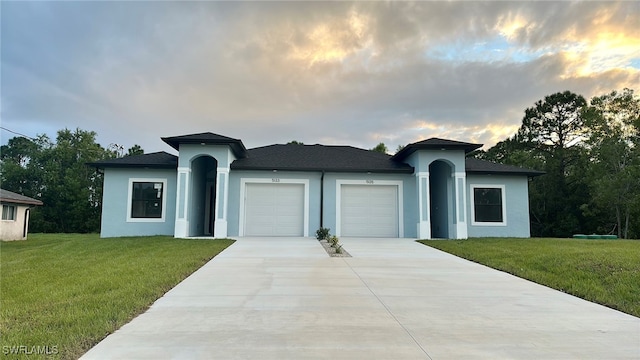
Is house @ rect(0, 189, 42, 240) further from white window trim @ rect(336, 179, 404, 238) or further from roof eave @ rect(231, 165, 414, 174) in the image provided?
white window trim @ rect(336, 179, 404, 238)

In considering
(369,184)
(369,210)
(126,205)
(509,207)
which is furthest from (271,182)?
(509,207)

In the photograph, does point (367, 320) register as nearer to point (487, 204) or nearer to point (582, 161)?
point (487, 204)

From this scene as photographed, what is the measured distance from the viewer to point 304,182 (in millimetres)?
16547

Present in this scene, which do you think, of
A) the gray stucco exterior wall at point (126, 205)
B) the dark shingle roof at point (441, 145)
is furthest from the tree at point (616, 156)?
the gray stucco exterior wall at point (126, 205)

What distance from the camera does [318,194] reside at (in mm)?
16531

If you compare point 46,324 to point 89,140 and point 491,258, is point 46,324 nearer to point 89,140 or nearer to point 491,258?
point 491,258

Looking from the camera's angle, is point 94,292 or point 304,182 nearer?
point 94,292

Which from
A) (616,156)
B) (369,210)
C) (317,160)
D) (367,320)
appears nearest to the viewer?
(367,320)

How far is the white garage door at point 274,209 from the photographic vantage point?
641 inches

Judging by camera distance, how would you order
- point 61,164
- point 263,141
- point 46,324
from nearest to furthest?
point 46,324
point 263,141
point 61,164

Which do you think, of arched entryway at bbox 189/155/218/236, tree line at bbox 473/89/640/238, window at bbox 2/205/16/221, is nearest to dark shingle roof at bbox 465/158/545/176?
tree line at bbox 473/89/640/238

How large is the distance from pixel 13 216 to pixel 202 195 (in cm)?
1085

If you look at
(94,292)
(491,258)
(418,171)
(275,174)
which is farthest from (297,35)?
(94,292)

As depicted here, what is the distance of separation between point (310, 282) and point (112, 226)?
12.5 metres
